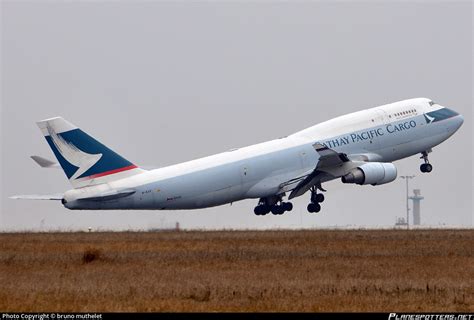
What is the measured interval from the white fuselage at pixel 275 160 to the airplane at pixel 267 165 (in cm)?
6

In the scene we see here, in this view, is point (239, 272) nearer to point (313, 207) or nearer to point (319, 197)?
point (313, 207)

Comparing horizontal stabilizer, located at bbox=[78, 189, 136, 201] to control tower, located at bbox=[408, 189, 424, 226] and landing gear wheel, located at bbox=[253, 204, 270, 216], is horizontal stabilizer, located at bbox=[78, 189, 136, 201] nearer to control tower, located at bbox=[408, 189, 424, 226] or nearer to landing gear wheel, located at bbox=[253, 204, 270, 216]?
landing gear wheel, located at bbox=[253, 204, 270, 216]

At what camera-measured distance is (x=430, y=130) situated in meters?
71.2

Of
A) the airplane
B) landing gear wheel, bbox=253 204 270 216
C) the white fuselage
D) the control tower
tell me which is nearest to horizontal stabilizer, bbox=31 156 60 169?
the airplane

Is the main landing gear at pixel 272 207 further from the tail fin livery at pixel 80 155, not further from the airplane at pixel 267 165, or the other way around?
the tail fin livery at pixel 80 155

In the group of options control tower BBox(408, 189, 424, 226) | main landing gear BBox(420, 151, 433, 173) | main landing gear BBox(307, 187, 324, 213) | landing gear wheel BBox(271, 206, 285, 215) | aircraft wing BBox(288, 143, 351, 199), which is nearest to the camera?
aircraft wing BBox(288, 143, 351, 199)

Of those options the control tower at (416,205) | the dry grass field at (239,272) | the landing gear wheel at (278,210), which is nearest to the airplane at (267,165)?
the landing gear wheel at (278,210)

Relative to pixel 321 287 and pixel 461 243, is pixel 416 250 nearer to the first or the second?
pixel 461 243

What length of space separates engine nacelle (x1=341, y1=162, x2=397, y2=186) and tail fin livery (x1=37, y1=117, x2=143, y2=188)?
1589cm

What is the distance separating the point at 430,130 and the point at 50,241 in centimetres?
3197

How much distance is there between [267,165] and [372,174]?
668 centimetres

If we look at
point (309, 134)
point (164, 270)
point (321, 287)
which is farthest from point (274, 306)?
point (309, 134)

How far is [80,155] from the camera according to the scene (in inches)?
2174

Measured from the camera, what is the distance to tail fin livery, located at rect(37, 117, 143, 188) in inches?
2142
